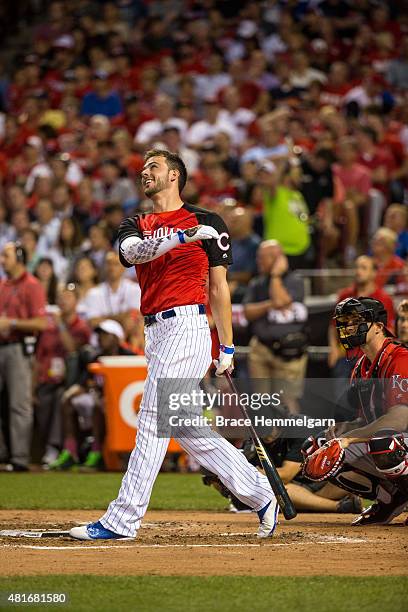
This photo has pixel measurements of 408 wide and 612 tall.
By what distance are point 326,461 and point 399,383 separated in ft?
2.21

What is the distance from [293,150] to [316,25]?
15.2ft

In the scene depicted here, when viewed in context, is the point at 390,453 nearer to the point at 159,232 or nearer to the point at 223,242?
the point at 223,242

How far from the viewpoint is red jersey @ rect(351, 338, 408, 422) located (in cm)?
765

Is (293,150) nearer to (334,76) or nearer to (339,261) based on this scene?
(339,261)

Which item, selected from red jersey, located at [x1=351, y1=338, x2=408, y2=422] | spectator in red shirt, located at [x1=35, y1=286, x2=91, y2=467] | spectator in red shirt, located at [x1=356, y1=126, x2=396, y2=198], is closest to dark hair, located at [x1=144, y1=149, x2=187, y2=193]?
red jersey, located at [x1=351, y1=338, x2=408, y2=422]

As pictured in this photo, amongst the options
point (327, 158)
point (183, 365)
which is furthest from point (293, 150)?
point (183, 365)

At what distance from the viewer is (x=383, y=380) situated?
775 cm

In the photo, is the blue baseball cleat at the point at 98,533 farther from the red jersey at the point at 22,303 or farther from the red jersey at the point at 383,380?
the red jersey at the point at 22,303

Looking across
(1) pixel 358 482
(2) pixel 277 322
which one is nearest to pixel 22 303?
(2) pixel 277 322

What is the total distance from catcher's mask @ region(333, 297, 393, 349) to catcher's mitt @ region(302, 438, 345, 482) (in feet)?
2.13

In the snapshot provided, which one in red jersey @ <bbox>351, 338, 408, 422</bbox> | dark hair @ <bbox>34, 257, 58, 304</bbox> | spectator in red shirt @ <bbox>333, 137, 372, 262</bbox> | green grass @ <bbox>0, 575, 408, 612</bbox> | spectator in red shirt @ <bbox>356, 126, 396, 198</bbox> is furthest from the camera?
spectator in red shirt @ <bbox>356, 126, 396, 198</bbox>

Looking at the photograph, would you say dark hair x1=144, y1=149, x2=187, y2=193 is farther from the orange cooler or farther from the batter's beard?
the orange cooler

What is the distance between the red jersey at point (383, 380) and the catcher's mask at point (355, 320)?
16 centimetres

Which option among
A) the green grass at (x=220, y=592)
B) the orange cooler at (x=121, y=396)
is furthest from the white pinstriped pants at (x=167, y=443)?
the orange cooler at (x=121, y=396)
